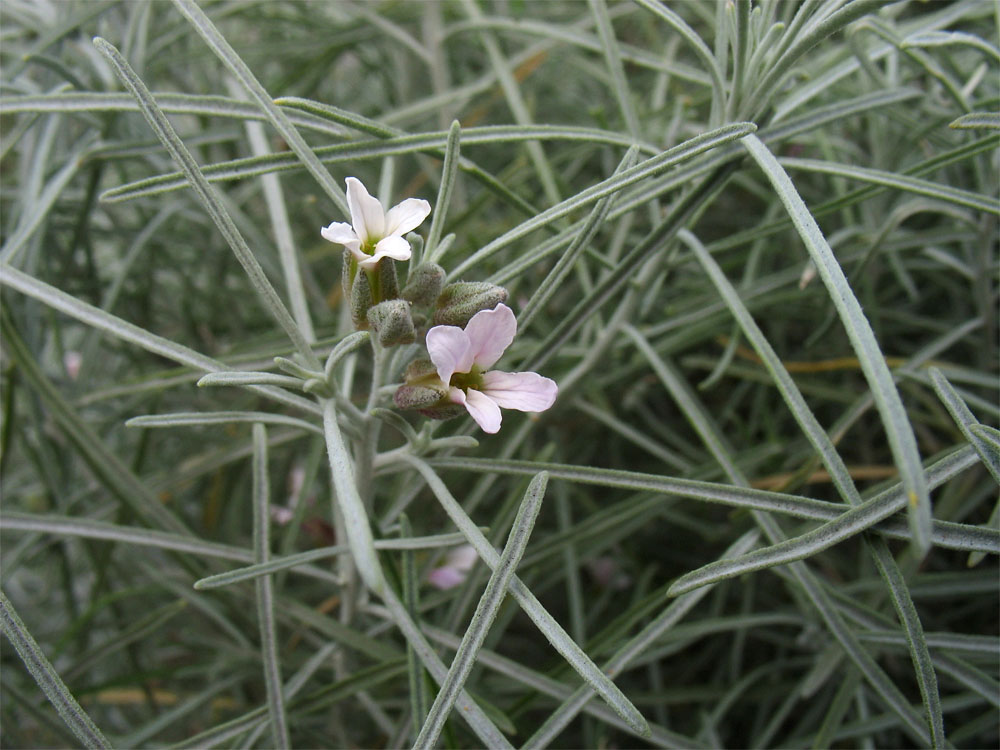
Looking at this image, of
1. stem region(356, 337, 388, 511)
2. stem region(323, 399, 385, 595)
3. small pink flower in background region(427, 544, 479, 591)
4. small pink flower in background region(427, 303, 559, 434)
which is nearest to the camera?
stem region(323, 399, 385, 595)

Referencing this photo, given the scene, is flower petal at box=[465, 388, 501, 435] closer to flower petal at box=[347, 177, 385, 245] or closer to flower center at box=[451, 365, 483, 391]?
flower center at box=[451, 365, 483, 391]

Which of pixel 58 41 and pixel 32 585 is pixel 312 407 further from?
pixel 32 585

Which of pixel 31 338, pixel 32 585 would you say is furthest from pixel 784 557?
pixel 32 585

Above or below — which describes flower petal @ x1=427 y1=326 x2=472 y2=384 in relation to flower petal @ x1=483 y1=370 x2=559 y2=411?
above

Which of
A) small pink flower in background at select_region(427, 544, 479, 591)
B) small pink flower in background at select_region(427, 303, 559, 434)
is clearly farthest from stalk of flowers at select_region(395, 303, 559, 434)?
small pink flower in background at select_region(427, 544, 479, 591)

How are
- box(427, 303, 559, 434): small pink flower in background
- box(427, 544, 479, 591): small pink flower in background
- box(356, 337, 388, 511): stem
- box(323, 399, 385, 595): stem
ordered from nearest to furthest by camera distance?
box(323, 399, 385, 595): stem, box(427, 303, 559, 434): small pink flower in background, box(356, 337, 388, 511): stem, box(427, 544, 479, 591): small pink flower in background

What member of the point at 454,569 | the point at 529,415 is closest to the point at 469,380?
the point at 529,415

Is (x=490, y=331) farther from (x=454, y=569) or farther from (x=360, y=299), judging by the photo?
(x=454, y=569)
